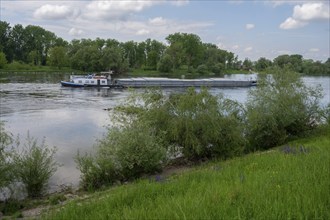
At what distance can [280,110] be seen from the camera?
835 inches

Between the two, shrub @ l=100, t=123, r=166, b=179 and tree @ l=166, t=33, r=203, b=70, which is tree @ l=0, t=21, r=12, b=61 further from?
shrub @ l=100, t=123, r=166, b=179

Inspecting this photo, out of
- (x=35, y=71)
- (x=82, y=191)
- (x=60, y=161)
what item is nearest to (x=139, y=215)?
(x=82, y=191)

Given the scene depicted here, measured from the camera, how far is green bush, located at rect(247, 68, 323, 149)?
2050 centimetres

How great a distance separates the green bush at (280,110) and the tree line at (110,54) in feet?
292

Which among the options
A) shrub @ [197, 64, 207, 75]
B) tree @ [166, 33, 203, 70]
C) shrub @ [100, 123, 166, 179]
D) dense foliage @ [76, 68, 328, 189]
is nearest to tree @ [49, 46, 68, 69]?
tree @ [166, 33, 203, 70]

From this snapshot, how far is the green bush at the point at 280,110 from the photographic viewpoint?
2050 cm

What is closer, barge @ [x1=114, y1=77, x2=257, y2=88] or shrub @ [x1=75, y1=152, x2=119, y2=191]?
shrub @ [x1=75, y1=152, x2=119, y2=191]

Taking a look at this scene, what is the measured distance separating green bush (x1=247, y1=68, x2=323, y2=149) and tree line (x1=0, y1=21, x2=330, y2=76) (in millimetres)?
89140

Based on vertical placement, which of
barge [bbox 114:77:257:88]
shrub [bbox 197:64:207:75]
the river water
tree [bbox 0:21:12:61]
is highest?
tree [bbox 0:21:12:61]

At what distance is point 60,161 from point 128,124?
5429 mm

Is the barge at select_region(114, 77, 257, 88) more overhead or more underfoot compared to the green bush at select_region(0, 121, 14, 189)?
more overhead

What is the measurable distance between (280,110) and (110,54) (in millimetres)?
100603

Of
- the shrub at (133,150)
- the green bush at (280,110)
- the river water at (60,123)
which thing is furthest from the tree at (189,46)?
the shrub at (133,150)

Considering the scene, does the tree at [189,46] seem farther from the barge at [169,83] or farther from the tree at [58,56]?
the barge at [169,83]
